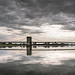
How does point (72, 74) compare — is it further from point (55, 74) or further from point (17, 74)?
point (17, 74)

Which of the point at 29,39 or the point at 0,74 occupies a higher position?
the point at 29,39

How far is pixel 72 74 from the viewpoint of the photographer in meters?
4.92

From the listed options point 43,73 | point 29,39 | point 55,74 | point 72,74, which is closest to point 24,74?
point 43,73

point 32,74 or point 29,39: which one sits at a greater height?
point 29,39

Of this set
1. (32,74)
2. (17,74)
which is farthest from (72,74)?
(17,74)

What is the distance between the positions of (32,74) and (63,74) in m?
1.15

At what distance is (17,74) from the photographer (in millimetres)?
4812

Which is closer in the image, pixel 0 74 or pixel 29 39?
pixel 0 74

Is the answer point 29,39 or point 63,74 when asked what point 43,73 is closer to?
point 63,74

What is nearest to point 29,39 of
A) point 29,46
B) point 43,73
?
point 29,46

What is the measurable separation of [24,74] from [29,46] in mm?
10577

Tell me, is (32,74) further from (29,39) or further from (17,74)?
(29,39)

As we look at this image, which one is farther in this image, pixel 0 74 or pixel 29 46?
pixel 29 46

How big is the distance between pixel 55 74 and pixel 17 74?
4.58 ft
